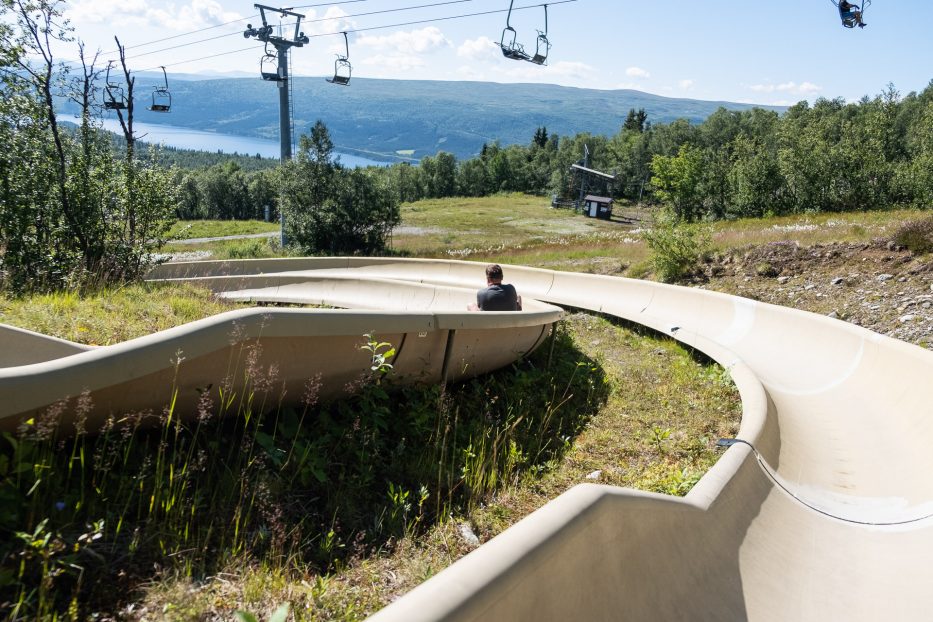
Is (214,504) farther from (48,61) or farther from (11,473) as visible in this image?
(48,61)

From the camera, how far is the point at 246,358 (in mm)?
4230

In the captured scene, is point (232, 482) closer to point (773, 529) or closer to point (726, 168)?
point (773, 529)

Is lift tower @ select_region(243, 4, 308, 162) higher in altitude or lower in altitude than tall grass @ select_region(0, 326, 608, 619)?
higher

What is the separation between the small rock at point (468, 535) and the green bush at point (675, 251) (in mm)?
11650

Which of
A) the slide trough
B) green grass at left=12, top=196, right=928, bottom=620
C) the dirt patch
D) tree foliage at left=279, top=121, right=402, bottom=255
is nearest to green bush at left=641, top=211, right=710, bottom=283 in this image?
the dirt patch

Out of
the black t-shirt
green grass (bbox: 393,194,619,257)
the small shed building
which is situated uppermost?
the small shed building

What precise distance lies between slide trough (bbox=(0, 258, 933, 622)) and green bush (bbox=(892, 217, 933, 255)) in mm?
4645

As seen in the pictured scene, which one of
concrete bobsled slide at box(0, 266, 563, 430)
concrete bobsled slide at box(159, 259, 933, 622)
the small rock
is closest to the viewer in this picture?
concrete bobsled slide at box(159, 259, 933, 622)

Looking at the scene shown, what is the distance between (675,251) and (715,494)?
11.6 m

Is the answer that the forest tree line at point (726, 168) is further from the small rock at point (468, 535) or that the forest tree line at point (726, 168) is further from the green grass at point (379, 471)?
the small rock at point (468, 535)

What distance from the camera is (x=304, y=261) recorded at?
61.2 ft

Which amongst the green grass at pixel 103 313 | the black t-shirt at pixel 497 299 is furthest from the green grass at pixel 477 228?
the green grass at pixel 103 313

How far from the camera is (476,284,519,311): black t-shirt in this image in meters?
7.94

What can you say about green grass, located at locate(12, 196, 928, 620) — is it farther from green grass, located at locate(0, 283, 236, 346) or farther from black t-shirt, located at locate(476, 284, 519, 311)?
black t-shirt, located at locate(476, 284, 519, 311)
